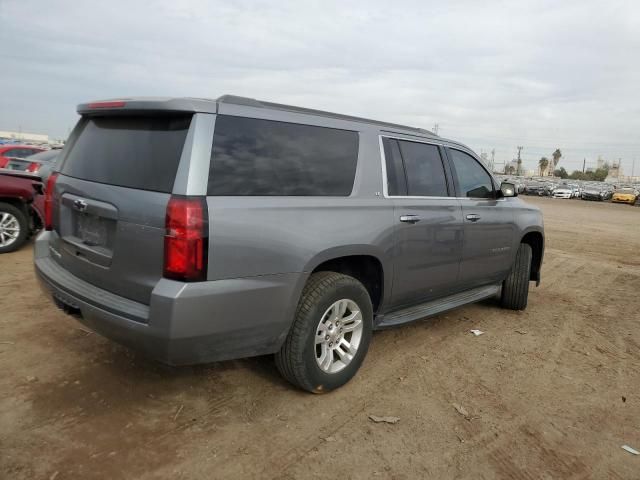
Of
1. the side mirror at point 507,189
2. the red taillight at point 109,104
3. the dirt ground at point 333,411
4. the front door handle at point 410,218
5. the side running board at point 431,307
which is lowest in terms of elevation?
the dirt ground at point 333,411

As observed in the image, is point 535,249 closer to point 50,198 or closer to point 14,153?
point 50,198

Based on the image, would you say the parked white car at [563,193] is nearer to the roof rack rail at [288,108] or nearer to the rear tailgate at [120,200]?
the roof rack rail at [288,108]

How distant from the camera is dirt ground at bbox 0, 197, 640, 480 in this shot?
260cm

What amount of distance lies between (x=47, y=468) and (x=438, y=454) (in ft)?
6.78

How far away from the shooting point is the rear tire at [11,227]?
7.15m

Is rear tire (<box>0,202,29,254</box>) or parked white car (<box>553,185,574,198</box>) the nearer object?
rear tire (<box>0,202,29,254</box>)

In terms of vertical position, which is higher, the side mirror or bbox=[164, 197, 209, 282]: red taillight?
the side mirror

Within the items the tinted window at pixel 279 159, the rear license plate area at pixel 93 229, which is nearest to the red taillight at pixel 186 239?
the tinted window at pixel 279 159

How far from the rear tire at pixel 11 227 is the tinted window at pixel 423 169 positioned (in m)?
6.13

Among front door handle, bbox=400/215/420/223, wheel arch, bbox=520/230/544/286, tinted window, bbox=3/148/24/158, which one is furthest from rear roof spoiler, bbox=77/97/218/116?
tinted window, bbox=3/148/24/158

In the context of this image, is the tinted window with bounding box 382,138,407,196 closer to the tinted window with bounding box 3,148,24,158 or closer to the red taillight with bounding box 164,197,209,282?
the red taillight with bounding box 164,197,209,282

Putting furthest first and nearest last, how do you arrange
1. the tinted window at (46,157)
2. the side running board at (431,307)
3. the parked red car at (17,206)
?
the tinted window at (46,157) → the parked red car at (17,206) → the side running board at (431,307)

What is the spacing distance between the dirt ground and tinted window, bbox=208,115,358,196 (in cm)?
142

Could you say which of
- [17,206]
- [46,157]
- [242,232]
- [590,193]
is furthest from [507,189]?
[590,193]
